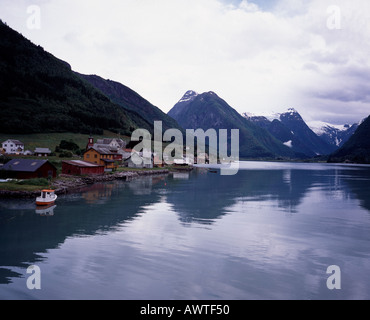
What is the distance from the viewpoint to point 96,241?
3036 cm

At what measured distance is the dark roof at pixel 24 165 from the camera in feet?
216

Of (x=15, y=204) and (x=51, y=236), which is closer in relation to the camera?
(x=51, y=236)

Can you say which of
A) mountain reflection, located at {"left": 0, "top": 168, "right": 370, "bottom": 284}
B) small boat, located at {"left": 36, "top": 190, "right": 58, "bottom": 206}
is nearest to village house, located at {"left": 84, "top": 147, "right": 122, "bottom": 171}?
mountain reflection, located at {"left": 0, "top": 168, "right": 370, "bottom": 284}

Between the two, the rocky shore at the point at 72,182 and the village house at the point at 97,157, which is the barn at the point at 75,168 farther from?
the village house at the point at 97,157

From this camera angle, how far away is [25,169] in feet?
217

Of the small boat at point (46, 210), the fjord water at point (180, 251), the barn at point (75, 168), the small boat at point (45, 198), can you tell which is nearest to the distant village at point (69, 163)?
the barn at point (75, 168)

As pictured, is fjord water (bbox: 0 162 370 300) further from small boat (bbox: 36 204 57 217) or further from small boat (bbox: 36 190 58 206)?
small boat (bbox: 36 190 58 206)

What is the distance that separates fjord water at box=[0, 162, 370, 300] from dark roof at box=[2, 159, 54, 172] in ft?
53.8

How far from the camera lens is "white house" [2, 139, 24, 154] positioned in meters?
124

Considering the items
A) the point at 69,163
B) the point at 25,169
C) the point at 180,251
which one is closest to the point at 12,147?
the point at 69,163
